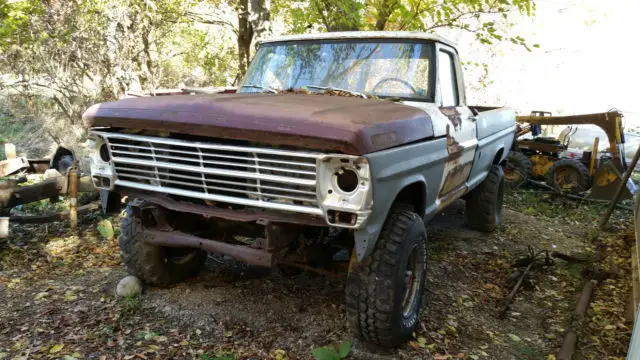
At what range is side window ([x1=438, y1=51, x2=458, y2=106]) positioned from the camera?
4008 millimetres

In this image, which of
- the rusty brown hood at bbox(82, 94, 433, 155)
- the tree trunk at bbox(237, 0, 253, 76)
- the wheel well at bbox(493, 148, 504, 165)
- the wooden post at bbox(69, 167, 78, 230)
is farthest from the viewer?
the tree trunk at bbox(237, 0, 253, 76)

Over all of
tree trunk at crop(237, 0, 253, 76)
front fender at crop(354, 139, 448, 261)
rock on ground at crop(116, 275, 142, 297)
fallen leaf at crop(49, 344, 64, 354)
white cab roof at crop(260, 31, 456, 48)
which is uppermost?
tree trunk at crop(237, 0, 253, 76)

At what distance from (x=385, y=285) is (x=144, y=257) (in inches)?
72.6

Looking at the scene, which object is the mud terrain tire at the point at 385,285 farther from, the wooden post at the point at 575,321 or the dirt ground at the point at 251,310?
the wooden post at the point at 575,321

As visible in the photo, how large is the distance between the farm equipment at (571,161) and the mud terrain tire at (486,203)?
3.12 meters

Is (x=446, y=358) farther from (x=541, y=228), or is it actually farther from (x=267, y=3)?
(x=267, y=3)

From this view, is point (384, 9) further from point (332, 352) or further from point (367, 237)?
point (332, 352)

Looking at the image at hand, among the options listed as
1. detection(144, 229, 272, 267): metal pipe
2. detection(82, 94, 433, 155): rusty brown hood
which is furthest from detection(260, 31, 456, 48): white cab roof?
detection(144, 229, 272, 267): metal pipe

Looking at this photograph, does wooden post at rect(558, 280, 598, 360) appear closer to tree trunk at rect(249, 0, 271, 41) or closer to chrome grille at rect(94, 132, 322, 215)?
chrome grille at rect(94, 132, 322, 215)

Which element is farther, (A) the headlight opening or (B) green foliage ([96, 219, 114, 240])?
(B) green foliage ([96, 219, 114, 240])

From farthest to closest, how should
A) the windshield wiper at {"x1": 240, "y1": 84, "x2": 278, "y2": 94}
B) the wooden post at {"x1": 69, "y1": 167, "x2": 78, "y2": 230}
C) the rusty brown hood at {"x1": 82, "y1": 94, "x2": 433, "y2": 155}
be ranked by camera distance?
the wooden post at {"x1": 69, "y1": 167, "x2": 78, "y2": 230} < the windshield wiper at {"x1": 240, "y1": 84, "x2": 278, "y2": 94} < the rusty brown hood at {"x1": 82, "y1": 94, "x2": 433, "y2": 155}

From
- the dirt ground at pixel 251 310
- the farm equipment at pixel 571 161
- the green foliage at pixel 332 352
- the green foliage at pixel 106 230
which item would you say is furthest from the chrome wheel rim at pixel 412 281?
the farm equipment at pixel 571 161

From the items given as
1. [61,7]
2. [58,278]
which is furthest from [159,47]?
[58,278]

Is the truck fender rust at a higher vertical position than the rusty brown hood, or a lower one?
lower
